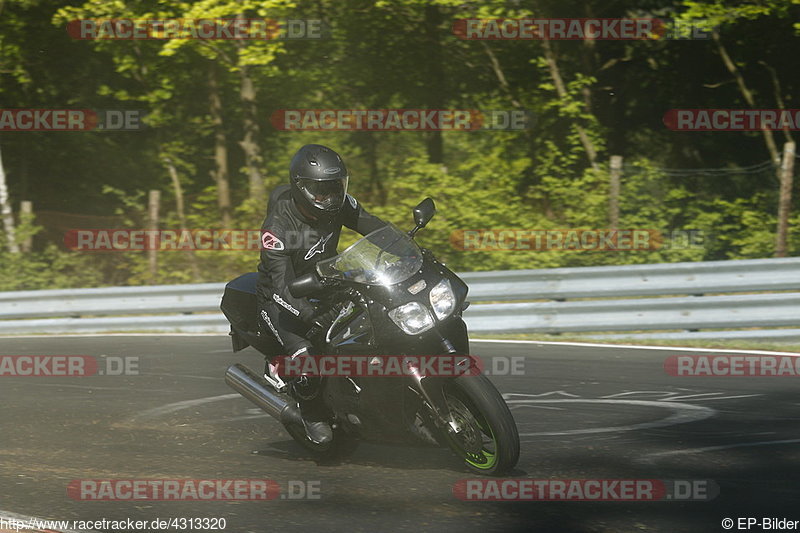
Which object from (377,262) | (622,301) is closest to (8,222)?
(622,301)

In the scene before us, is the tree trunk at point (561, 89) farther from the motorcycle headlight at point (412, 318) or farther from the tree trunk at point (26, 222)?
the motorcycle headlight at point (412, 318)

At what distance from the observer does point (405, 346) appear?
18.7 feet

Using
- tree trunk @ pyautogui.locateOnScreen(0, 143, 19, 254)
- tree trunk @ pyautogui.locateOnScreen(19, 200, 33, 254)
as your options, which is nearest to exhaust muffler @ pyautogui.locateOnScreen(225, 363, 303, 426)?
tree trunk @ pyautogui.locateOnScreen(0, 143, 19, 254)

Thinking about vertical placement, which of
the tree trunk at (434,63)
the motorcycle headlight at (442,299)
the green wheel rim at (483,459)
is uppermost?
the tree trunk at (434,63)

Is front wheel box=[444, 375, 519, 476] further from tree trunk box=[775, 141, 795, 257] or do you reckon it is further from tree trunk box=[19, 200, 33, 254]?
tree trunk box=[19, 200, 33, 254]

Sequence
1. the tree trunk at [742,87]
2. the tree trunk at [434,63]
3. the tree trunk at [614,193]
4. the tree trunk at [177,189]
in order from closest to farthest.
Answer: the tree trunk at [614,193]
the tree trunk at [742,87]
the tree trunk at [434,63]
the tree trunk at [177,189]

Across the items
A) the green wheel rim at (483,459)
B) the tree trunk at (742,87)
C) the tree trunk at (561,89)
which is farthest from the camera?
the tree trunk at (742,87)

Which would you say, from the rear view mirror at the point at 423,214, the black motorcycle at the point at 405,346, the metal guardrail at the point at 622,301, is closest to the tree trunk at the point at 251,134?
the metal guardrail at the point at 622,301

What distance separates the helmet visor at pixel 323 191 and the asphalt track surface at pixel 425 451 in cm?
156

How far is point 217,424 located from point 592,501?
10.7 feet

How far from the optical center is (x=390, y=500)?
18.4ft

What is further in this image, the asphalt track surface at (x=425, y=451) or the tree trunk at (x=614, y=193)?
the tree trunk at (x=614, y=193)

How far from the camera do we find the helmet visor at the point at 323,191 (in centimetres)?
627

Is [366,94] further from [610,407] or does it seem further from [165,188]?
[610,407]
